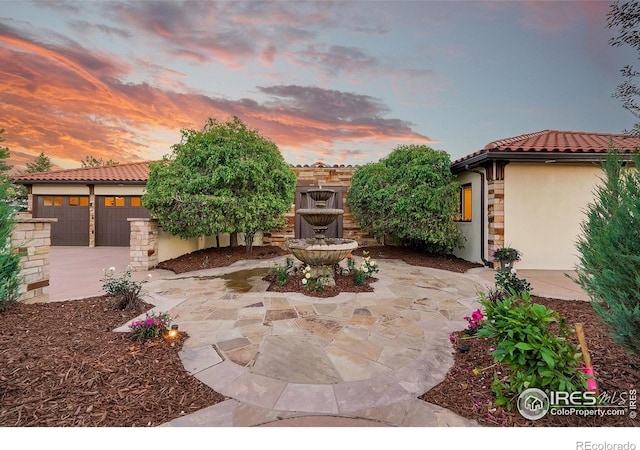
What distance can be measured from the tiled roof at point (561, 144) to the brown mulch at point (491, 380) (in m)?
5.13

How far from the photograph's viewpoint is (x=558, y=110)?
6.53 metres

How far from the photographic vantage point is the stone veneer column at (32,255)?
3.70 meters

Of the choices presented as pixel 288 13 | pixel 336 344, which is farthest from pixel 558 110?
pixel 336 344

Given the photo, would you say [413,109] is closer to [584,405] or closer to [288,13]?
[288,13]

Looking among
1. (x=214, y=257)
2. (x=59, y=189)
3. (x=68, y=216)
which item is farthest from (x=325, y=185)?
(x=59, y=189)

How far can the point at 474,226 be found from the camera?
306 inches

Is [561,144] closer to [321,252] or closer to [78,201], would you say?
[321,252]

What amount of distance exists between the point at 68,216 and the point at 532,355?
1727cm

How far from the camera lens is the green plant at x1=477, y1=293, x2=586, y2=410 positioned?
5.39 feet

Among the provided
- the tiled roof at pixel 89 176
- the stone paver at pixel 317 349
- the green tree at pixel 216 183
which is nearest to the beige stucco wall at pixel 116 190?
the tiled roof at pixel 89 176

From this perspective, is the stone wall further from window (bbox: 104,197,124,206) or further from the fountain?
window (bbox: 104,197,124,206)

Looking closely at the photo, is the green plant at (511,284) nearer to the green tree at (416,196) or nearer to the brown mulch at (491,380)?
the brown mulch at (491,380)

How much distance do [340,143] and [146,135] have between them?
Answer: 671cm

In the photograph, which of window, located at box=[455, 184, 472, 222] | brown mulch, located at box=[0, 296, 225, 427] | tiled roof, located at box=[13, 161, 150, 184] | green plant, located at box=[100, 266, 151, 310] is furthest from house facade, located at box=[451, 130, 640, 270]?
tiled roof, located at box=[13, 161, 150, 184]
